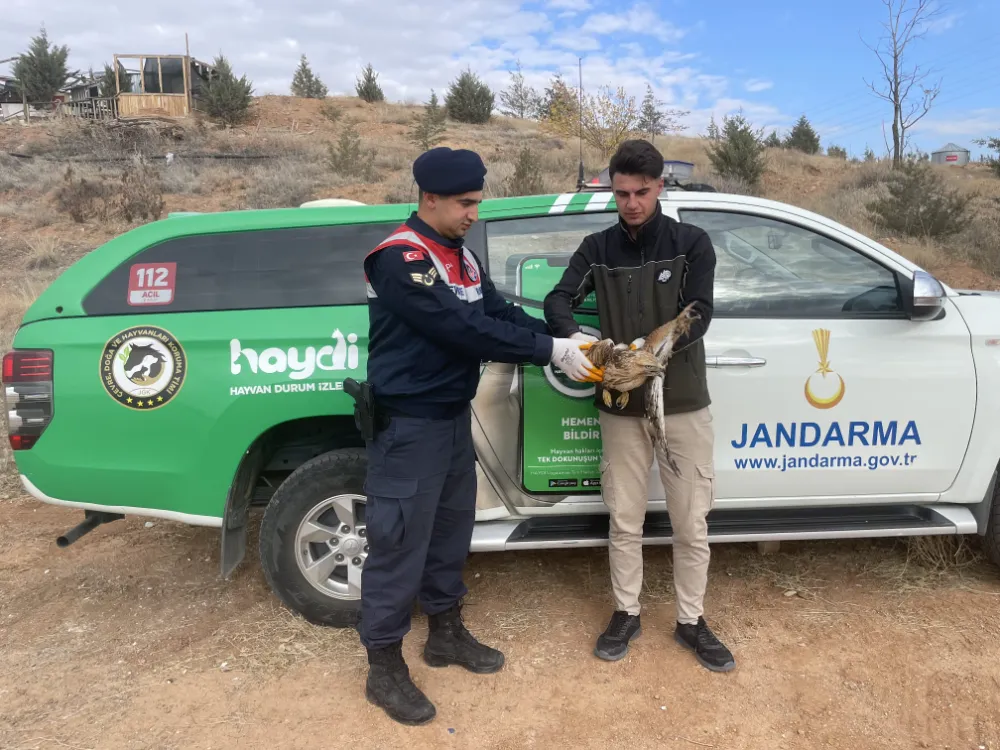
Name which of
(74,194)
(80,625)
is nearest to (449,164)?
(80,625)

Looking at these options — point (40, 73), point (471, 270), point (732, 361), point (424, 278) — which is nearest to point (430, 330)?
point (424, 278)

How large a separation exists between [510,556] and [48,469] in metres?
2.15

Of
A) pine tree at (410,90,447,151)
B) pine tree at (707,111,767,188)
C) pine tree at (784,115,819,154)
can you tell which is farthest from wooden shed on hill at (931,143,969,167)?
pine tree at (410,90,447,151)

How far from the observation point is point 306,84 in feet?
119

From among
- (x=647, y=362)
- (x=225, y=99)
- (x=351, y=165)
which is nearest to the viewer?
(x=647, y=362)

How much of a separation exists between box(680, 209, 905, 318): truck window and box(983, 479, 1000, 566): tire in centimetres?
93

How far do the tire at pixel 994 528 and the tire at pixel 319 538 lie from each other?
2.72 metres

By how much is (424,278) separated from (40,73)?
3754 cm

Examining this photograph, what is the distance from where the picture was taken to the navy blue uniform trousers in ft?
8.12

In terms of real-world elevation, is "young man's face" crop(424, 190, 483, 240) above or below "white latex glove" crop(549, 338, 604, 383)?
above

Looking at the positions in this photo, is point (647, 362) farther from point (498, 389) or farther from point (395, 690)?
point (395, 690)

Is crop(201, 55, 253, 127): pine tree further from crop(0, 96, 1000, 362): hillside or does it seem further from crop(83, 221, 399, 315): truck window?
crop(83, 221, 399, 315): truck window

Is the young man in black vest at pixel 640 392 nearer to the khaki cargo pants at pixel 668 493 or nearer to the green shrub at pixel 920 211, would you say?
the khaki cargo pants at pixel 668 493

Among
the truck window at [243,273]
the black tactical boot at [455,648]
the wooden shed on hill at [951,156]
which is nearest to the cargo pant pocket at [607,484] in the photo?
the black tactical boot at [455,648]
